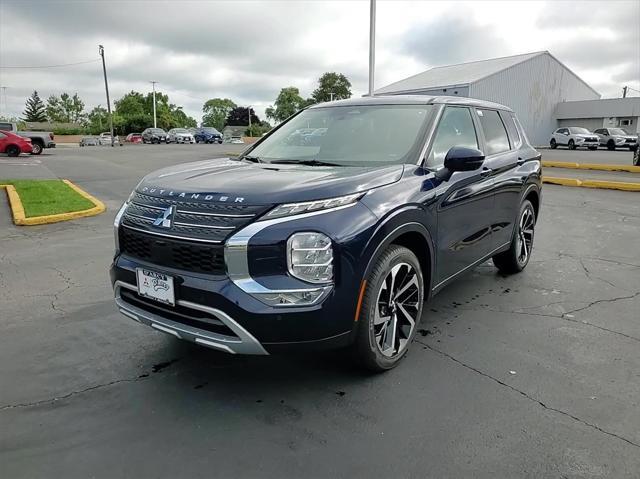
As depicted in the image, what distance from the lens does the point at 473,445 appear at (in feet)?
8.06

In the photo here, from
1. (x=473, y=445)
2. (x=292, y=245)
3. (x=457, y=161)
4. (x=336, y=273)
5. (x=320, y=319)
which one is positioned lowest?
(x=473, y=445)

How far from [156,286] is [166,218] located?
41cm

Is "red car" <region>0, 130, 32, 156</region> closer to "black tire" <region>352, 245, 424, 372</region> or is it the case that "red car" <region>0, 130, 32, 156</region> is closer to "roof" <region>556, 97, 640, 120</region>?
"black tire" <region>352, 245, 424, 372</region>

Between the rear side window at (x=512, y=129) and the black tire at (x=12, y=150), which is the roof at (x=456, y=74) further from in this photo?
the rear side window at (x=512, y=129)

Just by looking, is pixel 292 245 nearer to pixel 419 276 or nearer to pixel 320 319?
pixel 320 319

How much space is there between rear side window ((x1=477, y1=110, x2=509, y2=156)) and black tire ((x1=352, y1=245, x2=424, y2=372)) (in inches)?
73.4

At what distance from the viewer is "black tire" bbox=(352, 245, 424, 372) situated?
287 centimetres

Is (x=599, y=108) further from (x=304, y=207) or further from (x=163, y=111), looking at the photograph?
(x=163, y=111)

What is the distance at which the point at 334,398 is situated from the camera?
289cm

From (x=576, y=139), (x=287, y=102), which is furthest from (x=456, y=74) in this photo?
(x=287, y=102)

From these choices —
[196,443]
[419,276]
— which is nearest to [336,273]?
[419,276]

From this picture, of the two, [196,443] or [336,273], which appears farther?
[336,273]

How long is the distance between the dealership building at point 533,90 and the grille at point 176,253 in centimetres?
3588

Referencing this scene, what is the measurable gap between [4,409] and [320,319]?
6.32 ft
